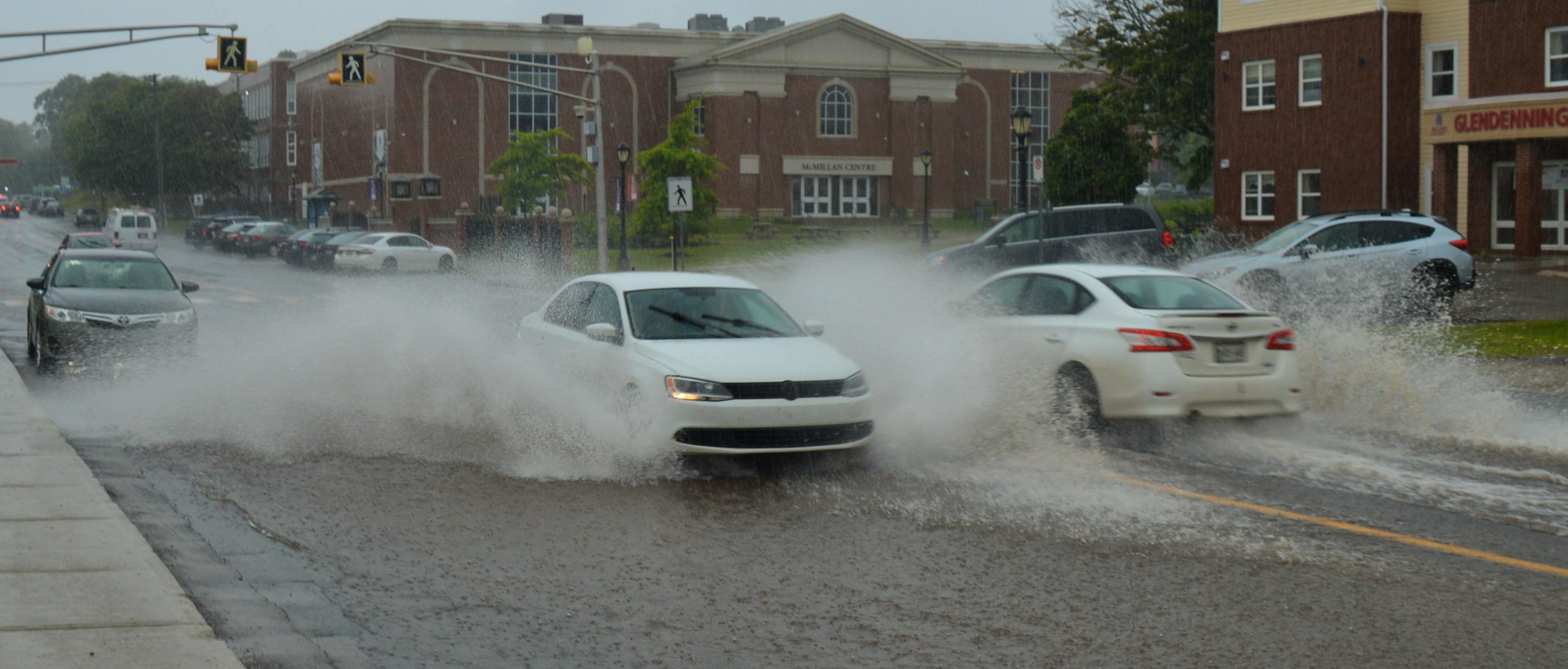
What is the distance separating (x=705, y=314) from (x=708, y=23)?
79.5m

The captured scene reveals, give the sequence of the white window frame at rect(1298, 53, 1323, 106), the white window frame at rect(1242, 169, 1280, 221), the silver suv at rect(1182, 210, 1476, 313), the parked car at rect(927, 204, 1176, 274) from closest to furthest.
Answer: the silver suv at rect(1182, 210, 1476, 313)
the parked car at rect(927, 204, 1176, 274)
the white window frame at rect(1298, 53, 1323, 106)
the white window frame at rect(1242, 169, 1280, 221)

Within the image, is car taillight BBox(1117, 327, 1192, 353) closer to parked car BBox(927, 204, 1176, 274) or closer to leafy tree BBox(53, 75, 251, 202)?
→ parked car BBox(927, 204, 1176, 274)

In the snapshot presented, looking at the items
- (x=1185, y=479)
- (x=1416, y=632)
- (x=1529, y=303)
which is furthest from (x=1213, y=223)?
(x=1416, y=632)

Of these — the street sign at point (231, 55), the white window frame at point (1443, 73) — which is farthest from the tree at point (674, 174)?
the white window frame at point (1443, 73)

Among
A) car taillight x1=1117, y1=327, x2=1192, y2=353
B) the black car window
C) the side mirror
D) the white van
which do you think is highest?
the white van

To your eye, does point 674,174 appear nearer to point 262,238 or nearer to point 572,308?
point 262,238

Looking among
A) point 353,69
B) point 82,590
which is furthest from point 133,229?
point 82,590

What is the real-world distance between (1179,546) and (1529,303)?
20797 millimetres

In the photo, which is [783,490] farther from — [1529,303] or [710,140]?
[710,140]

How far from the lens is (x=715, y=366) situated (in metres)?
10.3

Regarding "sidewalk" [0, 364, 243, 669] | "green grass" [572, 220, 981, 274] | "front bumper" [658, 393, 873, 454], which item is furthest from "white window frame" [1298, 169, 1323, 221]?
"sidewalk" [0, 364, 243, 669]

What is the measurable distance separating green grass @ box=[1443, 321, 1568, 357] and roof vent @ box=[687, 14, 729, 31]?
70.0 metres

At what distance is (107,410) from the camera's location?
1388 centimetres

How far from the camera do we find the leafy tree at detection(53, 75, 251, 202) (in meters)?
102
